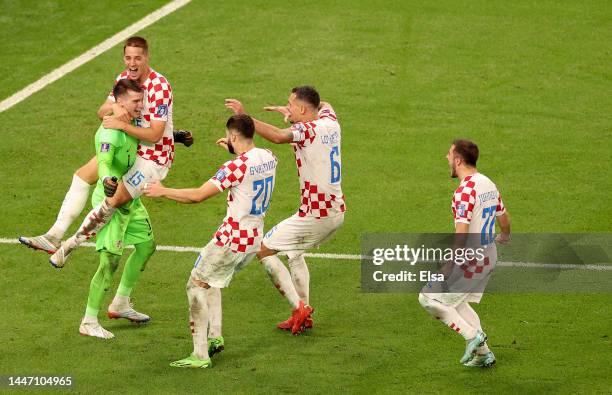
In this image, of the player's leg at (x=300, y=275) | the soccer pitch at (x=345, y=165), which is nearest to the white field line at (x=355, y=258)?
the soccer pitch at (x=345, y=165)

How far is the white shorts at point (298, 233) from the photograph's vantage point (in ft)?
43.4

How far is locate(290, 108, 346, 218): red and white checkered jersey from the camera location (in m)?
13.0

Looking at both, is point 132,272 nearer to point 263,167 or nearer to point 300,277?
point 300,277

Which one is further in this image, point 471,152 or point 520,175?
point 520,175

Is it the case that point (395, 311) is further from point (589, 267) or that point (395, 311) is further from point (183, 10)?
point (183, 10)

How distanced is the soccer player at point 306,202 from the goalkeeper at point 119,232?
1.14m

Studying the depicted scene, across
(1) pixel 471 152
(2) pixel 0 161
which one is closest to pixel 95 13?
(2) pixel 0 161

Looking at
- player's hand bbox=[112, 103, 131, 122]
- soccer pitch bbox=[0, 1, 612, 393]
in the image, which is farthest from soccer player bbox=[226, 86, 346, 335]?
player's hand bbox=[112, 103, 131, 122]

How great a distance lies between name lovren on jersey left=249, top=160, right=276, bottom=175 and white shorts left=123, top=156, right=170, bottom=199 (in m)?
1.39

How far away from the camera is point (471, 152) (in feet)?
39.5

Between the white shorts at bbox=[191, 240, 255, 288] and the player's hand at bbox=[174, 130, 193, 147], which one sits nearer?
the white shorts at bbox=[191, 240, 255, 288]

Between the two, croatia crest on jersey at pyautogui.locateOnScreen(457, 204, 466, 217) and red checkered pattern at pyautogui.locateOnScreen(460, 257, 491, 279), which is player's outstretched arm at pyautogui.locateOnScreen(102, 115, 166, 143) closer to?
croatia crest on jersey at pyautogui.locateOnScreen(457, 204, 466, 217)

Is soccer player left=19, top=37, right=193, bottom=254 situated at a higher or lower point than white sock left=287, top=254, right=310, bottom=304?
higher

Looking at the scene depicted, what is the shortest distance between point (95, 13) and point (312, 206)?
11.4 meters
